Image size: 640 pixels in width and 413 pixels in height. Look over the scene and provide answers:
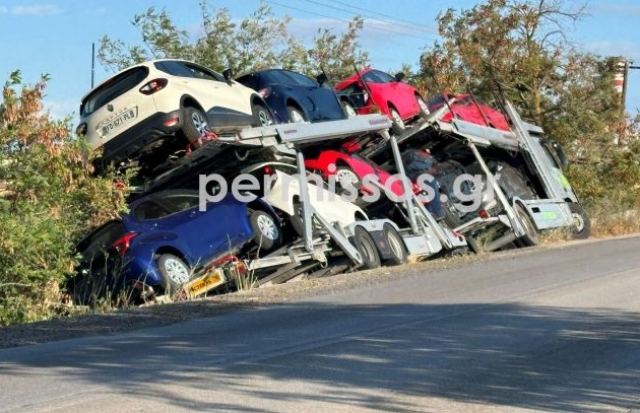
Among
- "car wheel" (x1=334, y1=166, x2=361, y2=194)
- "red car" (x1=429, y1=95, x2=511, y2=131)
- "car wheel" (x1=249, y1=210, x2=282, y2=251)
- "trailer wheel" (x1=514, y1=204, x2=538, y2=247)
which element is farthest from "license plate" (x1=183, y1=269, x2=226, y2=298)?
"trailer wheel" (x1=514, y1=204, x2=538, y2=247)

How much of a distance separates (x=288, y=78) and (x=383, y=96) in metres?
2.44

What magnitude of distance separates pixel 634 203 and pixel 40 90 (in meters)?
20.3

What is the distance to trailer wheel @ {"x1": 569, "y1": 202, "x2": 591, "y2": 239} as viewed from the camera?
23.9 m

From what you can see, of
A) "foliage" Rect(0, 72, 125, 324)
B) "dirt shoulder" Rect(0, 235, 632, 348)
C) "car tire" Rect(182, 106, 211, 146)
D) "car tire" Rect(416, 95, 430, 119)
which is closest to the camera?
"dirt shoulder" Rect(0, 235, 632, 348)

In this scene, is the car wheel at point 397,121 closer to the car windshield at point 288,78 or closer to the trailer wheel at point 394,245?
the car windshield at point 288,78

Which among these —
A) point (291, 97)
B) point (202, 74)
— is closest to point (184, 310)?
point (202, 74)

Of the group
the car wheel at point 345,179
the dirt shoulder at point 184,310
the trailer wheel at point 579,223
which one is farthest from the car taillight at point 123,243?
the trailer wheel at point 579,223

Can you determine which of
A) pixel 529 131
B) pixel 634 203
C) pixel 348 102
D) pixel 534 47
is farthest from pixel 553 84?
pixel 348 102

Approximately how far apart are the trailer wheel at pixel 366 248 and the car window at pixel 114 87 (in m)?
4.39

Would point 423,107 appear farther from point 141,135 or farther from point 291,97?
point 141,135

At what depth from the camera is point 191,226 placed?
46.4 ft

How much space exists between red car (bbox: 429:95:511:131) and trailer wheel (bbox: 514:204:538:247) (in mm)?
2047

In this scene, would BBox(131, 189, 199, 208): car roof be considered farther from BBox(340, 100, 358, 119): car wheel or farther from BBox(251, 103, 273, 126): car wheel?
BBox(340, 100, 358, 119): car wheel

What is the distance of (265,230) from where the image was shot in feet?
50.1
